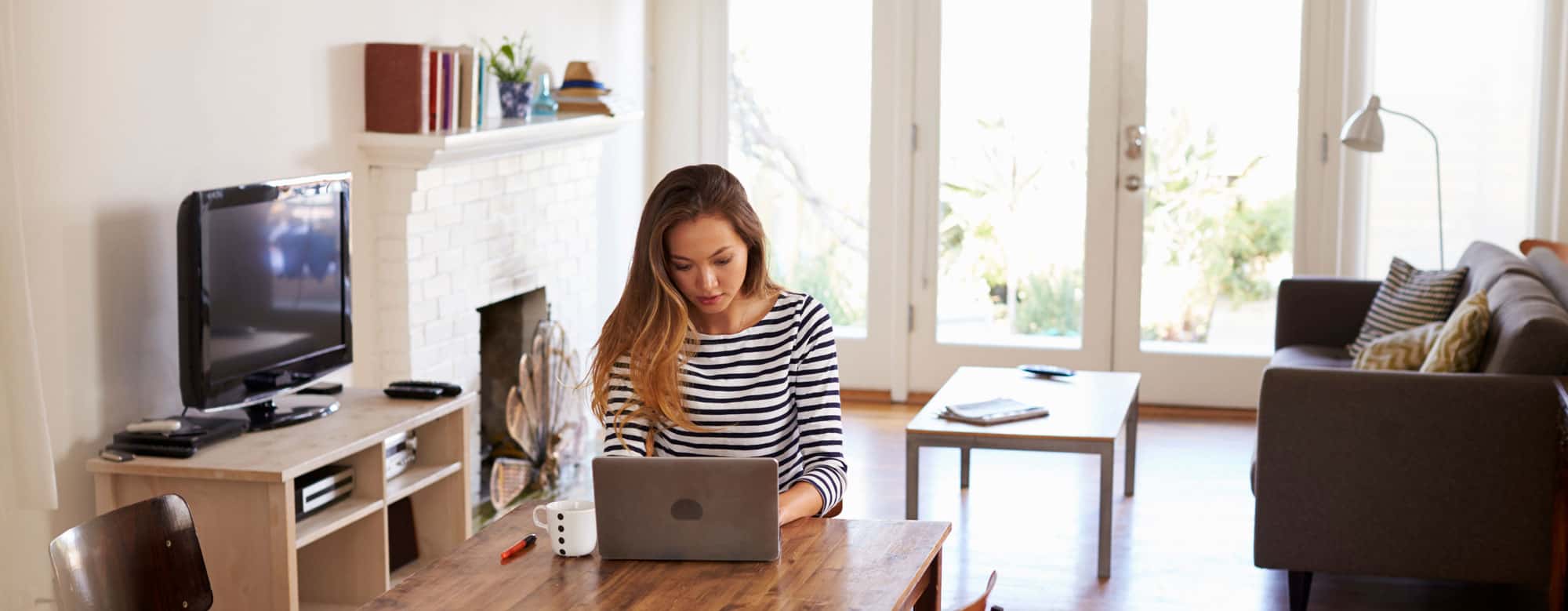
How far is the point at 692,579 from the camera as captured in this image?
2119 mm

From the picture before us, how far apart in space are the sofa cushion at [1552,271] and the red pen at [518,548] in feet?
10.6

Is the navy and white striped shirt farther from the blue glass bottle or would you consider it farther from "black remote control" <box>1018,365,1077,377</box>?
the blue glass bottle

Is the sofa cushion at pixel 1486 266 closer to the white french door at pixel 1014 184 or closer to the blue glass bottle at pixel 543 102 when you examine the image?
the white french door at pixel 1014 184

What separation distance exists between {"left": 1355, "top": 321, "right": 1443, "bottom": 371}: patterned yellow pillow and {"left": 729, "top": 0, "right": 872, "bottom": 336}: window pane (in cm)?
290

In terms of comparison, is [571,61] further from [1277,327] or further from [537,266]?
[1277,327]

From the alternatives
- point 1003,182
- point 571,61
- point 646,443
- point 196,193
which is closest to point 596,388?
point 646,443

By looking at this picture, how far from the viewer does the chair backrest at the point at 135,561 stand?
7.23 feet

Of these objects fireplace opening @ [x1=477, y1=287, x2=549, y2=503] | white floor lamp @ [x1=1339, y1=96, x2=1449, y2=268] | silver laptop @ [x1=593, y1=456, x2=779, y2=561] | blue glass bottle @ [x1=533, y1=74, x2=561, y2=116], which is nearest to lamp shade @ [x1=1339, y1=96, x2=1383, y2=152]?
white floor lamp @ [x1=1339, y1=96, x2=1449, y2=268]

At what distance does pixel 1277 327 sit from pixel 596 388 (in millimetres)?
3837

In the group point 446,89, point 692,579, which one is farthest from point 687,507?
point 446,89

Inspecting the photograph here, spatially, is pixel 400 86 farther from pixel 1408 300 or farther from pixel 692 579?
pixel 1408 300

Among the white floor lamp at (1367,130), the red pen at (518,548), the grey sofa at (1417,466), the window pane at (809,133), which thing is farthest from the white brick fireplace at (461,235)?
the white floor lamp at (1367,130)

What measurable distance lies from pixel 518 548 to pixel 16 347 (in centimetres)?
119

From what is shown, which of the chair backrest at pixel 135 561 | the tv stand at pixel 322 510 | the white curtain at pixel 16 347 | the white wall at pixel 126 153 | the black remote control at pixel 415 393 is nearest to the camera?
the chair backrest at pixel 135 561
